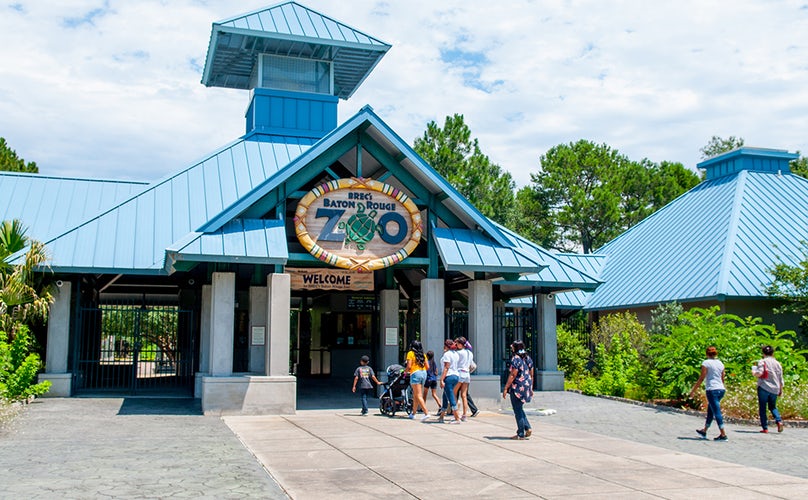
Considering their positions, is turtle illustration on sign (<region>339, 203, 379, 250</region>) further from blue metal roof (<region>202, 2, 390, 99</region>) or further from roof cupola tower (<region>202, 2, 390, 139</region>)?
blue metal roof (<region>202, 2, 390, 99</region>)

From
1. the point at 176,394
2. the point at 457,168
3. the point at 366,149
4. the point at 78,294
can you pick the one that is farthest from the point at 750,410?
the point at 457,168

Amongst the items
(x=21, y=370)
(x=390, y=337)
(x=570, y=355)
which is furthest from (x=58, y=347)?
(x=570, y=355)

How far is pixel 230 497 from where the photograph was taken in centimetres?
861

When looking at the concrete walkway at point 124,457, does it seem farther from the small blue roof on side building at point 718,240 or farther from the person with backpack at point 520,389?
the small blue roof on side building at point 718,240

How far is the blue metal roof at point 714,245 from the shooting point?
81.0ft

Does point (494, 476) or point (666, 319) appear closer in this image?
point (494, 476)

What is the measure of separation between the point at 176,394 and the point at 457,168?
25.1 metres

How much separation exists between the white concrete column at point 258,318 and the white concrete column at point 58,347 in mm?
4670

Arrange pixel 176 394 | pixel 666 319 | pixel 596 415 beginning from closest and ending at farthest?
pixel 596 415, pixel 176 394, pixel 666 319

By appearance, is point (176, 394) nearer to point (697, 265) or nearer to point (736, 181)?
point (697, 265)

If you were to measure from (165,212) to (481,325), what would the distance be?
9337 mm

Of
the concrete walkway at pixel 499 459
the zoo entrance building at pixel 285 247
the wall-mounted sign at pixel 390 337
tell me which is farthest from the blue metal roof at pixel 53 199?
the concrete walkway at pixel 499 459

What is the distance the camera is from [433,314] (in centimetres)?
1884

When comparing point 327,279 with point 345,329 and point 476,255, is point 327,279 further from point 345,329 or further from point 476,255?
point 345,329
